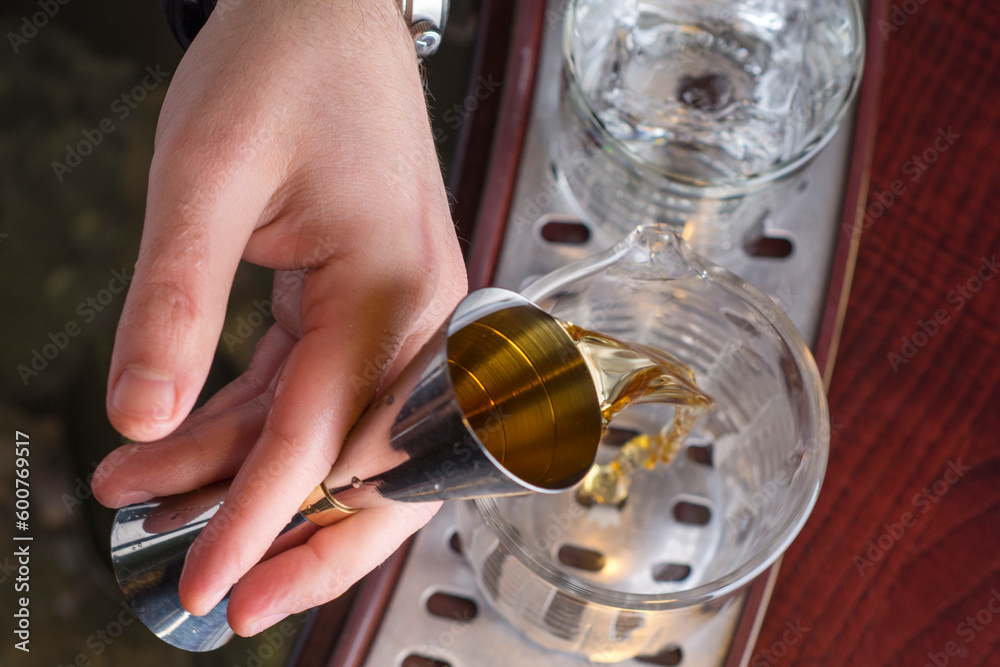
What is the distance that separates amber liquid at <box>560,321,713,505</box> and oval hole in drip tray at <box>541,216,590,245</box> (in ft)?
0.39

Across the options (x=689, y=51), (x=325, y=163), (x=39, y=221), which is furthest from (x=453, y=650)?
(x=39, y=221)

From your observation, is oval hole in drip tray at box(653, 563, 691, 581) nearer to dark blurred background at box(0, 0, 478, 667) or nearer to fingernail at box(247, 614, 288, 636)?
fingernail at box(247, 614, 288, 636)

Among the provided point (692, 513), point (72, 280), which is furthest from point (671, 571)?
point (72, 280)

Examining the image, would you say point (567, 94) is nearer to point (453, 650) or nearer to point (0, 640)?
point (453, 650)

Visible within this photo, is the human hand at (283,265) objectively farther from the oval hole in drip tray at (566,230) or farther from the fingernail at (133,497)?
the oval hole in drip tray at (566,230)

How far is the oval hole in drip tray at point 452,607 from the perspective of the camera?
0.54 m

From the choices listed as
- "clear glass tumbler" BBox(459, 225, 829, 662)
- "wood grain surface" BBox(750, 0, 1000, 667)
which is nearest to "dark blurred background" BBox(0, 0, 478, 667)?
"clear glass tumbler" BBox(459, 225, 829, 662)

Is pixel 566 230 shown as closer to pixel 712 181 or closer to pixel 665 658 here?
pixel 712 181

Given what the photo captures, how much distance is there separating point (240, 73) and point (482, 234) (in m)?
0.25

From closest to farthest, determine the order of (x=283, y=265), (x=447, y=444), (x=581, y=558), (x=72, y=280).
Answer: (x=447, y=444) → (x=283, y=265) → (x=581, y=558) → (x=72, y=280)

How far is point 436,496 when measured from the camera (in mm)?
366

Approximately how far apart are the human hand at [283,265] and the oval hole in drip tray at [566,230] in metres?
0.15

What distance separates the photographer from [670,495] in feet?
1.87

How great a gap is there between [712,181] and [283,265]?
271mm
